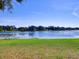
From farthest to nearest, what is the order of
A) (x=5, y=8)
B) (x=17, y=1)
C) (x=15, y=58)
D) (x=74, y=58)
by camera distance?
(x=74, y=58), (x=15, y=58), (x=5, y=8), (x=17, y=1)

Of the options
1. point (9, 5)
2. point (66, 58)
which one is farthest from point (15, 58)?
point (9, 5)

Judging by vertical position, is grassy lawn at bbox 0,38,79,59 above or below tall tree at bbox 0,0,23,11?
below

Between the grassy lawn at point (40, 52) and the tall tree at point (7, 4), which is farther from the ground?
the tall tree at point (7, 4)

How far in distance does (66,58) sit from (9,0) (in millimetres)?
5639

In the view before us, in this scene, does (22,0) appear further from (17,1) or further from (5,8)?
(5,8)

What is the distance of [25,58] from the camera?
12.0 meters

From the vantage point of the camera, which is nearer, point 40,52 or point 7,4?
point 7,4

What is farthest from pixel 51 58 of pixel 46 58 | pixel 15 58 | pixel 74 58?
pixel 15 58

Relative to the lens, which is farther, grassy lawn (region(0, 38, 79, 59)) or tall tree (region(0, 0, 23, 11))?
grassy lawn (region(0, 38, 79, 59))

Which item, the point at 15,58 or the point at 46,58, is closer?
the point at 15,58

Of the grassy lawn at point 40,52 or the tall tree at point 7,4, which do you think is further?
the grassy lawn at point 40,52

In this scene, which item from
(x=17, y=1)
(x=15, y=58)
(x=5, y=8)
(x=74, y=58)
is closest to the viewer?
(x=17, y=1)

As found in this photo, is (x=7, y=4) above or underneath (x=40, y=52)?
above

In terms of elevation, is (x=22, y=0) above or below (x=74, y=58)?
above
